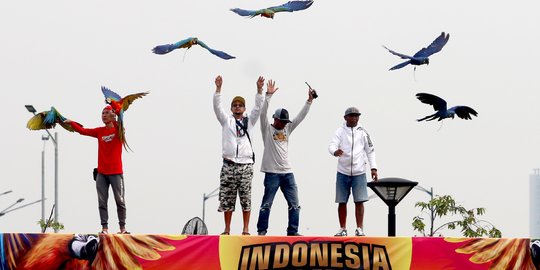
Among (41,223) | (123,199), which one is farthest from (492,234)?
(41,223)

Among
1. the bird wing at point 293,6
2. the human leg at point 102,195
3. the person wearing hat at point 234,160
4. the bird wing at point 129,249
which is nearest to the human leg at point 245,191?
the person wearing hat at point 234,160

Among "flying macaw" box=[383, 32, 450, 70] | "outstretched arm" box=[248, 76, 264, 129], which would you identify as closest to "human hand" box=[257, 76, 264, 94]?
"outstretched arm" box=[248, 76, 264, 129]

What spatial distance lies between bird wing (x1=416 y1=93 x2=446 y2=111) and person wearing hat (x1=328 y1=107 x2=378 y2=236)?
91 centimetres

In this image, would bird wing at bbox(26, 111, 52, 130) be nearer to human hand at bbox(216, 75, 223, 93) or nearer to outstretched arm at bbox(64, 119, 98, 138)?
outstretched arm at bbox(64, 119, 98, 138)

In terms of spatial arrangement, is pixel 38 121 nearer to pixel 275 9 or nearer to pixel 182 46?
pixel 182 46

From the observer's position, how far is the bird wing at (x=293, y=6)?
15914 millimetres

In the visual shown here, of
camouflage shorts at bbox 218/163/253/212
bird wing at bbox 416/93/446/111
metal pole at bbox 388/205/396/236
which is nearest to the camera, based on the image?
metal pole at bbox 388/205/396/236

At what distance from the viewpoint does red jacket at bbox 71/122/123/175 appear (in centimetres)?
1488

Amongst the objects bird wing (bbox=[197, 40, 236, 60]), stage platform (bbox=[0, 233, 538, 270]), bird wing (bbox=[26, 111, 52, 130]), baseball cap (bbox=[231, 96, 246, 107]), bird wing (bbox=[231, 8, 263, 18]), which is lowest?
stage platform (bbox=[0, 233, 538, 270])

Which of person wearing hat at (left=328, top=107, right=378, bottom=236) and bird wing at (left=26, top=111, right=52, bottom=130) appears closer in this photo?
person wearing hat at (left=328, top=107, right=378, bottom=236)

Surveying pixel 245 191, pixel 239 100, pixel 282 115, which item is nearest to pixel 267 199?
pixel 245 191

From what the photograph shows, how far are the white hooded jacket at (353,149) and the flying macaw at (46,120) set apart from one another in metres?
3.64

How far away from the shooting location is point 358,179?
50.1 feet

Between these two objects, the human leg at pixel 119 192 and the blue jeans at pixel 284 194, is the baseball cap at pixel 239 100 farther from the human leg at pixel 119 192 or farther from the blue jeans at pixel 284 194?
the human leg at pixel 119 192
